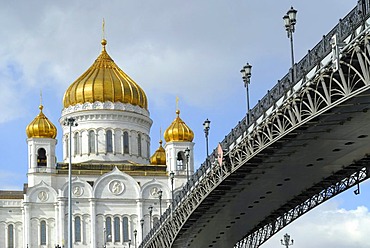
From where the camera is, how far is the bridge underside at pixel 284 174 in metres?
35.2

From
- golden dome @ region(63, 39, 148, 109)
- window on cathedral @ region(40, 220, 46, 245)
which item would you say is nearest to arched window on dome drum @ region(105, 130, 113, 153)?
golden dome @ region(63, 39, 148, 109)

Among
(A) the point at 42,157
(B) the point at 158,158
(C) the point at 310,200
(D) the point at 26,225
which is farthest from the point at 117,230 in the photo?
(C) the point at 310,200

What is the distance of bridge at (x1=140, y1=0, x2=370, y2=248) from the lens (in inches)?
1142

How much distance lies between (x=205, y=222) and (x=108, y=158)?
43583 millimetres

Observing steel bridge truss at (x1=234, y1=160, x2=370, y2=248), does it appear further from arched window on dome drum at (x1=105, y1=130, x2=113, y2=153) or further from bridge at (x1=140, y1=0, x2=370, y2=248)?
arched window on dome drum at (x1=105, y1=130, x2=113, y2=153)

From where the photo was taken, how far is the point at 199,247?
69.6 metres

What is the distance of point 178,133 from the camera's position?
10156 centimetres

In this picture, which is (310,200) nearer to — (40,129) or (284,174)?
(284,174)

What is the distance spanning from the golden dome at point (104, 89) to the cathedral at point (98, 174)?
0.10 m

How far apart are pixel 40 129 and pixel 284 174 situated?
54.7 meters

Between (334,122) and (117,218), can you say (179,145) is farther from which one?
(334,122)

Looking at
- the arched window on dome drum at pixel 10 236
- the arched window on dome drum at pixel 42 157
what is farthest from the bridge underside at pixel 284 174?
the arched window on dome drum at pixel 42 157

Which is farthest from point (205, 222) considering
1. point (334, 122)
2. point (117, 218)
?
point (117, 218)

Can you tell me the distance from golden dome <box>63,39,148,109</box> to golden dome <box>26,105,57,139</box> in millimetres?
5440
